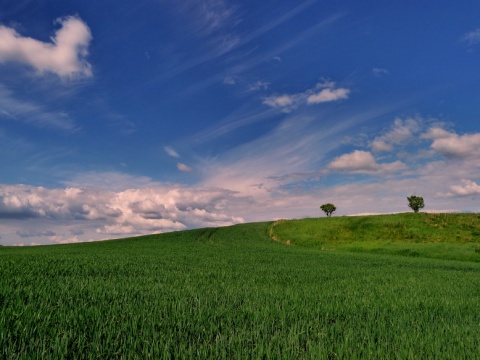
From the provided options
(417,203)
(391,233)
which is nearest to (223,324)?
(391,233)

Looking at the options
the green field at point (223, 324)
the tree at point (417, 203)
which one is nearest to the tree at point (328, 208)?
the tree at point (417, 203)

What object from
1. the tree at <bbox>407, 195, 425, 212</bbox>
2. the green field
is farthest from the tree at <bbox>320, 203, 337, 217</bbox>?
the green field

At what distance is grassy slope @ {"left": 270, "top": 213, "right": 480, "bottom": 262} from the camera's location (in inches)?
1797

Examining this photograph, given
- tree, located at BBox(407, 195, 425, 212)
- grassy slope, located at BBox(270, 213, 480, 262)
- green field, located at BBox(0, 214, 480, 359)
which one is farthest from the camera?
tree, located at BBox(407, 195, 425, 212)

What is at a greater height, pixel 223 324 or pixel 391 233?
pixel 223 324

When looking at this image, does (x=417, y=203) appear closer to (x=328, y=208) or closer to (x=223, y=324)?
(x=328, y=208)

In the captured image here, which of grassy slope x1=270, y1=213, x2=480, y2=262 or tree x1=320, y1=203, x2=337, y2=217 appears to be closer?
grassy slope x1=270, y1=213, x2=480, y2=262

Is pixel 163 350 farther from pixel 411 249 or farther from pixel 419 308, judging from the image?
pixel 411 249

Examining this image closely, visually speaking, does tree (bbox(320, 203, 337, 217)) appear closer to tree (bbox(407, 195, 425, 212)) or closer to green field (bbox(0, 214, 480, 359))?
tree (bbox(407, 195, 425, 212))

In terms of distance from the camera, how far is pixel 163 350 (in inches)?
175

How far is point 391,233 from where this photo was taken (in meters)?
61.4

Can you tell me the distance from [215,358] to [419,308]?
21.4ft

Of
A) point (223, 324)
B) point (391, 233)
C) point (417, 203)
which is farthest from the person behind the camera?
point (417, 203)

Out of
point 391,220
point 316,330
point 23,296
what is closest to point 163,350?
point 316,330
